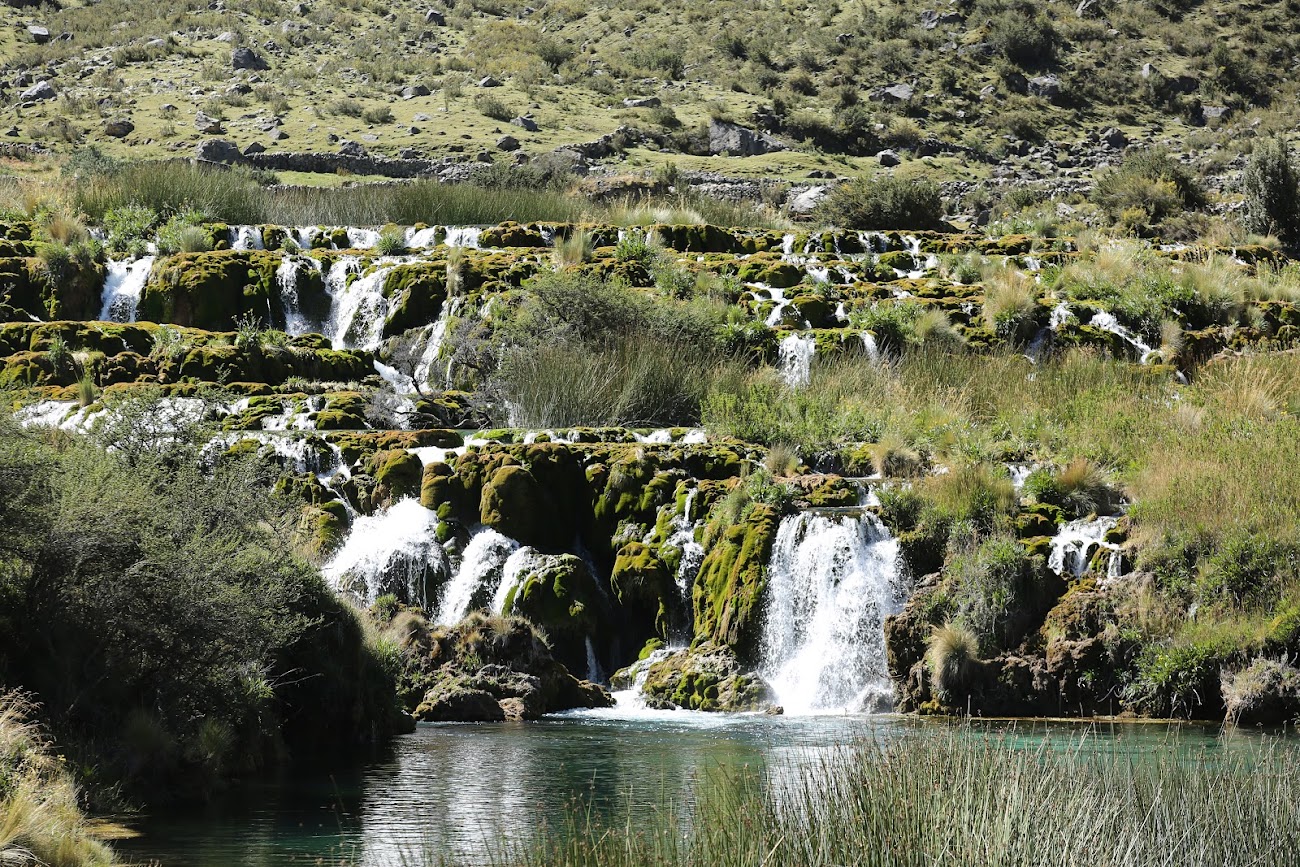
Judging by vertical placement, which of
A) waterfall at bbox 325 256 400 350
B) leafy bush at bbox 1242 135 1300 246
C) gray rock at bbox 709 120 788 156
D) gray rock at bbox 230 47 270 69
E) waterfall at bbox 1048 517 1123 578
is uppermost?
gray rock at bbox 230 47 270 69

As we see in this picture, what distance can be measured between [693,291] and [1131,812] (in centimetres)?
2176

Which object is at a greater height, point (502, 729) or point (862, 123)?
point (862, 123)

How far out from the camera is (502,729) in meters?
14.8

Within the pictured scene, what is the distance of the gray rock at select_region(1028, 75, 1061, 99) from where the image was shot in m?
58.1

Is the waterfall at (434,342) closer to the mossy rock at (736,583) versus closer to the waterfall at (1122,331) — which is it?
the mossy rock at (736,583)

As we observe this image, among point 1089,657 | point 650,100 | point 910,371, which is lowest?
point 1089,657

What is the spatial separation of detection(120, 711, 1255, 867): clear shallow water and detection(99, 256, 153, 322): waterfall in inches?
688

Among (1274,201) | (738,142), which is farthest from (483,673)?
(738,142)

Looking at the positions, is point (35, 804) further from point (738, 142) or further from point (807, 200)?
point (738, 142)

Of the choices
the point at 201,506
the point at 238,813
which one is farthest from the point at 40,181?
the point at 238,813

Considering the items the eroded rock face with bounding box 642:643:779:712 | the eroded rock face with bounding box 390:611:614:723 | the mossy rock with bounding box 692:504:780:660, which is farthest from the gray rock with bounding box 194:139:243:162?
the eroded rock face with bounding box 642:643:779:712

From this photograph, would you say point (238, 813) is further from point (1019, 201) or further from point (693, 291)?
point (1019, 201)

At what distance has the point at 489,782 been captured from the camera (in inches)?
441

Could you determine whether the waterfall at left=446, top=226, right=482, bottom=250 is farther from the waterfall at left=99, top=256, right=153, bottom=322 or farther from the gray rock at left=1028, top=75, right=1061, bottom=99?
the gray rock at left=1028, top=75, right=1061, bottom=99
